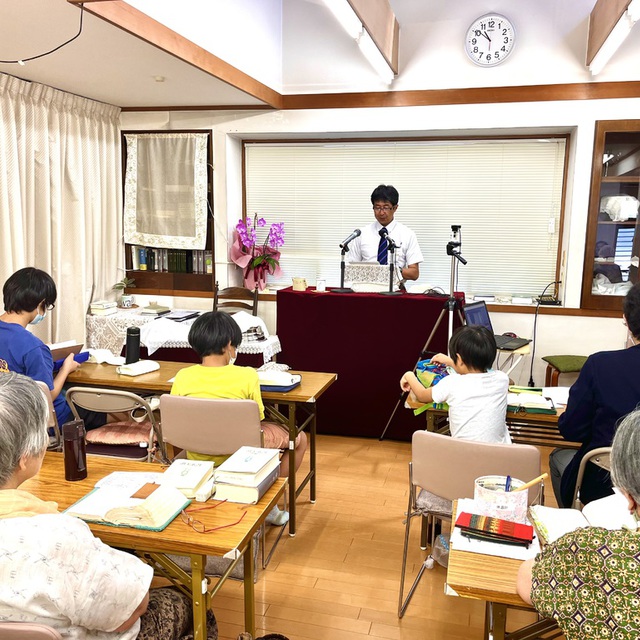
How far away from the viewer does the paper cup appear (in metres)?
1.60

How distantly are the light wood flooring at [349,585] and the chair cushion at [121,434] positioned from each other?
77 cm

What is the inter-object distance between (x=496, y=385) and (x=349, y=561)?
1.07m

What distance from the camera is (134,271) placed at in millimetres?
5469

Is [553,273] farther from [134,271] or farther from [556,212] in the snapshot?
[134,271]

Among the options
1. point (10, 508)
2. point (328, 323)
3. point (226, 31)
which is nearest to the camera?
point (10, 508)

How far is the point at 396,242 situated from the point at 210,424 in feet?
9.16

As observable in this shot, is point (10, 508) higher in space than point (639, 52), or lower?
lower

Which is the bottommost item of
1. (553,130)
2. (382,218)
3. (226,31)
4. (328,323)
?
(328,323)

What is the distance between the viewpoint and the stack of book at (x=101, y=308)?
4941 mm

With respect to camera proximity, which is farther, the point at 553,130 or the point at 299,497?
the point at 553,130

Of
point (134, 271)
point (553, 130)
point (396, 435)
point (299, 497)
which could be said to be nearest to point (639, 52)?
point (553, 130)

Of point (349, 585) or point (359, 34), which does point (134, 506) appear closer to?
point (349, 585)

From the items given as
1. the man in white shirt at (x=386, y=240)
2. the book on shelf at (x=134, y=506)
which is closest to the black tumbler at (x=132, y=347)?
the book on shelf at (x=134, y=506)

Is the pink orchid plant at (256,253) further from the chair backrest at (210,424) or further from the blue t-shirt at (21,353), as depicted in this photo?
the chair backrest at (210,424)
